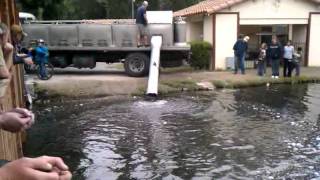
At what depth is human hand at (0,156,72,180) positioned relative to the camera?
1.43m

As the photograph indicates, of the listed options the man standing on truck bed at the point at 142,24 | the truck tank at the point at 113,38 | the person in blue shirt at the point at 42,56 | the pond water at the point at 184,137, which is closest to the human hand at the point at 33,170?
the pond water at the point at 184,137

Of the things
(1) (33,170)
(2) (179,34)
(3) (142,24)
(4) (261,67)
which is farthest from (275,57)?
(1) (33,170)

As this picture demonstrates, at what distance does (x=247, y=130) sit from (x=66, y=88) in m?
7.82

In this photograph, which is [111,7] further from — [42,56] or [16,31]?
[16,31]

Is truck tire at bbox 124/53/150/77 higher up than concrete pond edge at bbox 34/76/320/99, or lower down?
higher up

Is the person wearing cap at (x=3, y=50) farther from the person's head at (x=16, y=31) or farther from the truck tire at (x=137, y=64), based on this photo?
the truck tire at (x=137, y=64)

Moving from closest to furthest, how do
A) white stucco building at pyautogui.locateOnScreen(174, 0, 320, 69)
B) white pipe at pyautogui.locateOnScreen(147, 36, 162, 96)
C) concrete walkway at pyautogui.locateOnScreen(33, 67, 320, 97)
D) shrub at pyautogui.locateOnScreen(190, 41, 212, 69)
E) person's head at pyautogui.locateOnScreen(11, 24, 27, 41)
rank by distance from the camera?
person's head at pyautogui.locateOnScreen(11, 24, 27, 41), concrete walkway at pyautogui.locateOnScreen(33, 67, 320, 97), white pipe at pyautogui.locateOnScreen(147, 36, 162, 96), shrub at pyautogui.locateOnScreen(190, 41, 212, 69), white stucco building at pyautogui.locateOnScreen(174, 0, 320, 69)

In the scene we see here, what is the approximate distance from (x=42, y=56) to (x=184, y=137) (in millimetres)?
9572

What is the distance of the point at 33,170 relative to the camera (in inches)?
56.7

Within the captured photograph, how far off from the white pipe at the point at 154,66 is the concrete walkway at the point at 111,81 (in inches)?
17.7

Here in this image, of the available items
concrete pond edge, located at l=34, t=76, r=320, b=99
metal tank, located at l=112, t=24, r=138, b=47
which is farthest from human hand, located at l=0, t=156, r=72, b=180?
metal tank, located at l=112, t=24, r=138, b=47

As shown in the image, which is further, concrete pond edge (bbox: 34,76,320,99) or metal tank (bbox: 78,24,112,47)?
metal tank (bbox: 78,24,112,47)

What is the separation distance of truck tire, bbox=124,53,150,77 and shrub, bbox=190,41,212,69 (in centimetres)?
438

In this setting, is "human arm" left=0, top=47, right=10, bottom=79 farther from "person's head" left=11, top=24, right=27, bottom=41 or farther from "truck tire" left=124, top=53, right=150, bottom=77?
"truck tire" left=124, top=53, right=150, bottom=77
